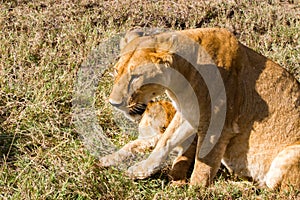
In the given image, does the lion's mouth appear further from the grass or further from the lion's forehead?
the grass

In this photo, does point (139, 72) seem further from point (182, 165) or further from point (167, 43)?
point (182, 165)

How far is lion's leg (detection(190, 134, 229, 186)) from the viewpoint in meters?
5.18

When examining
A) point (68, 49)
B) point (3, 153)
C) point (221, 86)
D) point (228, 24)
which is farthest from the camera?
point (228, 24)

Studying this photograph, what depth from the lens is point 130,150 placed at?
5789 mm

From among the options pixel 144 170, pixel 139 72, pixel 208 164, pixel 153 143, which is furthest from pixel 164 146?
pixel 139 72

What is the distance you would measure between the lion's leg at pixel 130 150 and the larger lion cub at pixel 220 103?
270mm

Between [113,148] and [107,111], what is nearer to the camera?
[113,148]

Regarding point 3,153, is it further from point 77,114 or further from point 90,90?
point 90,90

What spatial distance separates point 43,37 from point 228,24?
2279mm

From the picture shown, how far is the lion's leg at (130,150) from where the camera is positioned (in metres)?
5.59

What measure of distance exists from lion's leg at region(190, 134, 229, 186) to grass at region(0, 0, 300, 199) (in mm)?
86

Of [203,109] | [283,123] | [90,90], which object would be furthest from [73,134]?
[283,123]

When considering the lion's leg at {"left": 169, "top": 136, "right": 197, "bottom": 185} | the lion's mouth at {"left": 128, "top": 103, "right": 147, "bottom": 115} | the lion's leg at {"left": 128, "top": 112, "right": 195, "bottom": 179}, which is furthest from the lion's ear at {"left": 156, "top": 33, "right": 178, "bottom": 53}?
the lion's leg at {"left": 169, "top": 136, "right": 197, "bottom": 185}

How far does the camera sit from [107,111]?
6.40m
